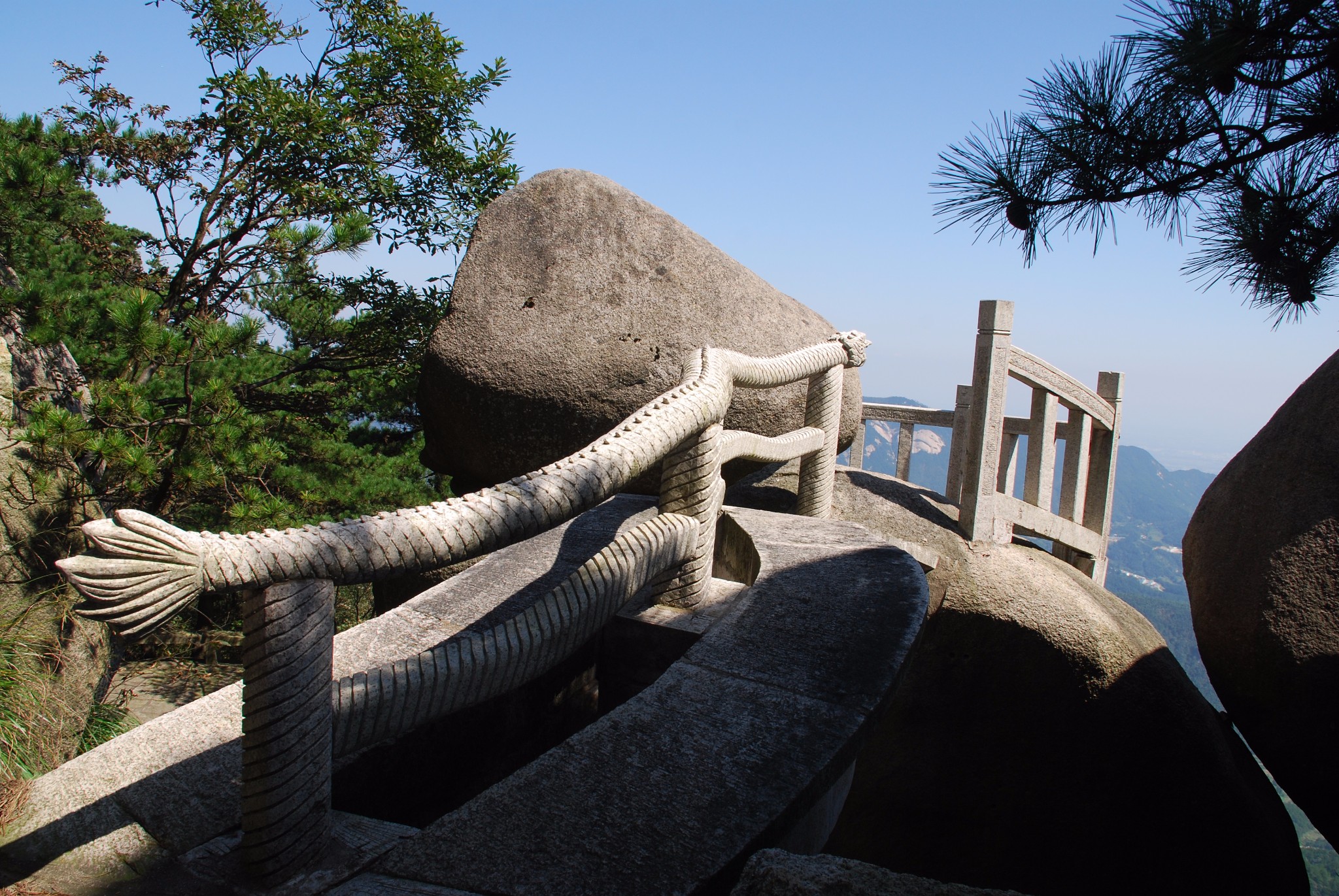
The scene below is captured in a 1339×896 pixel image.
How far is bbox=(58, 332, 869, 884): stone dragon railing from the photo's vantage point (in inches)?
49.4

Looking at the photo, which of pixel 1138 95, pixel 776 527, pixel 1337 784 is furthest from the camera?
pixel 776 527

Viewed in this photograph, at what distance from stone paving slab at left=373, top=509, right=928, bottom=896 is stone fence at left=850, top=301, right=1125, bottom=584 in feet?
8.95

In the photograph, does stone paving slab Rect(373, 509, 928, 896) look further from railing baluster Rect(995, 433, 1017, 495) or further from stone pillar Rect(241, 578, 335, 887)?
railing baluster Rect(995, 433, 1017, 495)

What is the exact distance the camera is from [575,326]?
4.16m

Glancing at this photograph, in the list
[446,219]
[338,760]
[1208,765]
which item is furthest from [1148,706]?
[446,219]

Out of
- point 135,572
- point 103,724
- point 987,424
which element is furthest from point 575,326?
point 135,572

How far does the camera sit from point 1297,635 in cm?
284

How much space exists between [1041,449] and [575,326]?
3254 millimetres

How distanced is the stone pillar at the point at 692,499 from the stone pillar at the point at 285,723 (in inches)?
54.2

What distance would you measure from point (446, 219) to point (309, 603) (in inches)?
215

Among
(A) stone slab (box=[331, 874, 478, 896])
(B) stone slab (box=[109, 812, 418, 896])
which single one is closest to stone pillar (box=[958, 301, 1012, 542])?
(B) stone slab (box=[109, 812, 418, 896])

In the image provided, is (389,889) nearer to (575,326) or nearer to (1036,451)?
(575,326)

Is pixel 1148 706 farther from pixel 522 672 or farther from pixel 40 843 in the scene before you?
pixel 40 843

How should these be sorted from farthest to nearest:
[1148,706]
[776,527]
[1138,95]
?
[1148,706]
[776,527]
[1138,95]
